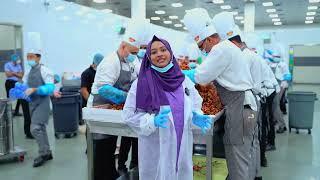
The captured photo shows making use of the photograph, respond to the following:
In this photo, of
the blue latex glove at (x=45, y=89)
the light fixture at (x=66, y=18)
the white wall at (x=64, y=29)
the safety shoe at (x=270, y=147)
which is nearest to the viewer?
the blue latex glove at (x=45, y=89)

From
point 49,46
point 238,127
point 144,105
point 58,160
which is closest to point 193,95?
point 144,105

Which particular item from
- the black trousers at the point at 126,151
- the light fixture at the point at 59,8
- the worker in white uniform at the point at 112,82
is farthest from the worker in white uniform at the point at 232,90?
the light fixture at the point at 59,8

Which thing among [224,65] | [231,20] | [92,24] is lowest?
[224,65]

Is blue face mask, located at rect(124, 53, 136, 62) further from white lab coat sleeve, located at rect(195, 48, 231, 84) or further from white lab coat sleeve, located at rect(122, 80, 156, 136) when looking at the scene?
white lab coat sleeve, located at rect(122, 80, 156, 136)

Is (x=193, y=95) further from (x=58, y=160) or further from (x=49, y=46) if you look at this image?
(x=49, y=46)

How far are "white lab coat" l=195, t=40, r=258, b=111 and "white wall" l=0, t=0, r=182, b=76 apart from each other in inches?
178

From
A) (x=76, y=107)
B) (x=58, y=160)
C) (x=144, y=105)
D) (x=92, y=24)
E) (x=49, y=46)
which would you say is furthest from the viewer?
(x=92, y=24)

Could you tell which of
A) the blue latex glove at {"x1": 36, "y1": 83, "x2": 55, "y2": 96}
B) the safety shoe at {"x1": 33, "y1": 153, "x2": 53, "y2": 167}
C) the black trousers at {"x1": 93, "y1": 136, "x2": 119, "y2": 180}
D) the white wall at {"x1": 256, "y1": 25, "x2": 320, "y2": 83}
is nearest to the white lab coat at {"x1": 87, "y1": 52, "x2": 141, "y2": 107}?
the black trousers at {"x1": 93, "y1": 136, "x2": 119, "y2": 180}

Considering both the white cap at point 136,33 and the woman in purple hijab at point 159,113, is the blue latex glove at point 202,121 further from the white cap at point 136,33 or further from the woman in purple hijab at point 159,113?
the white cap at point 136,33

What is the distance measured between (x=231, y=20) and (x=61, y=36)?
19.1ft

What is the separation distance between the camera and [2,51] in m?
7.61

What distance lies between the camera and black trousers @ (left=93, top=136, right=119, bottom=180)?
108 inches

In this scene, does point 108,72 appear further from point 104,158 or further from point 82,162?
point 82,162

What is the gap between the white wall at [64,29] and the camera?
23.2ft
